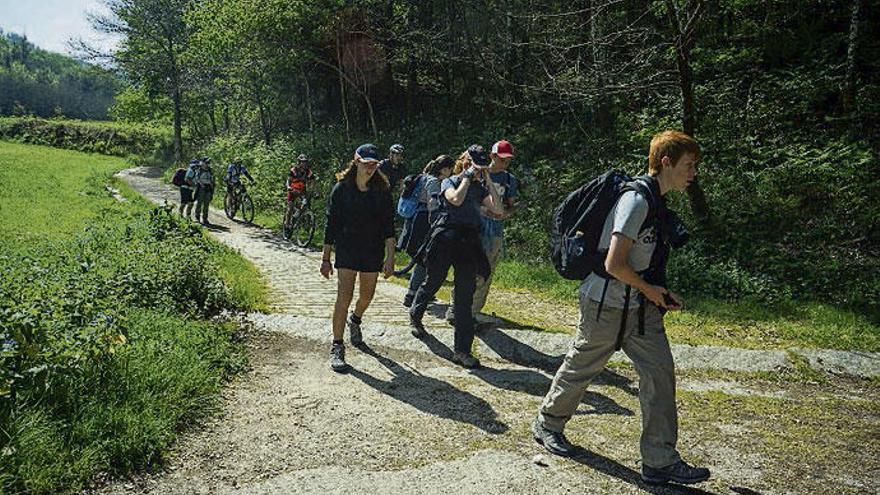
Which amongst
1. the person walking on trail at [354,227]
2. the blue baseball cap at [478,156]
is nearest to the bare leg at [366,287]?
the person walking on trail at [354,227]

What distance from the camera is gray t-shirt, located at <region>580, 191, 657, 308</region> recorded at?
351 centimetres

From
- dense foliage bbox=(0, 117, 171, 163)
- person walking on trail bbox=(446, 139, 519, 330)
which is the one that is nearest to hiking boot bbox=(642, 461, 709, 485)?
person walking on trail bbox=(446, 139, 519, 330)

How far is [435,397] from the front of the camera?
17.3 ft

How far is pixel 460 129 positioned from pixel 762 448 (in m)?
16.6

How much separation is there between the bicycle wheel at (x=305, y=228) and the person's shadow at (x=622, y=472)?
35.4ft

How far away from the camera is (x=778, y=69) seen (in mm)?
14312

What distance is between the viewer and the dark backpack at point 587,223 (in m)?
3.77

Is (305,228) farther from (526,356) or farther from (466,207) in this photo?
(466,207)

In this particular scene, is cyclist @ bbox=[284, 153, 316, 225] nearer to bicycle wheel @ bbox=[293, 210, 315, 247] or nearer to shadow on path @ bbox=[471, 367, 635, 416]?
bicycle wheel @ bbox=[293, 210, 315, 247]

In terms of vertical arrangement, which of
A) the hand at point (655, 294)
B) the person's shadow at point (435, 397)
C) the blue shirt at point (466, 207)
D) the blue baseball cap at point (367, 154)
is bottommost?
the person's shadow at point (435, 397)

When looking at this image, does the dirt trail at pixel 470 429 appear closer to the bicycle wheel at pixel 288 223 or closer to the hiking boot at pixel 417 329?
the hiking boot at pixel 417 329

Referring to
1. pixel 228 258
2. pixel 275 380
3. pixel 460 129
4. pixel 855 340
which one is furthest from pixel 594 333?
pixel 460 129

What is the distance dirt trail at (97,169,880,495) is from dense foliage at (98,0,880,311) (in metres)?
4.42

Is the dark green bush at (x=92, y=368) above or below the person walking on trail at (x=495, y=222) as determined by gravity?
below
